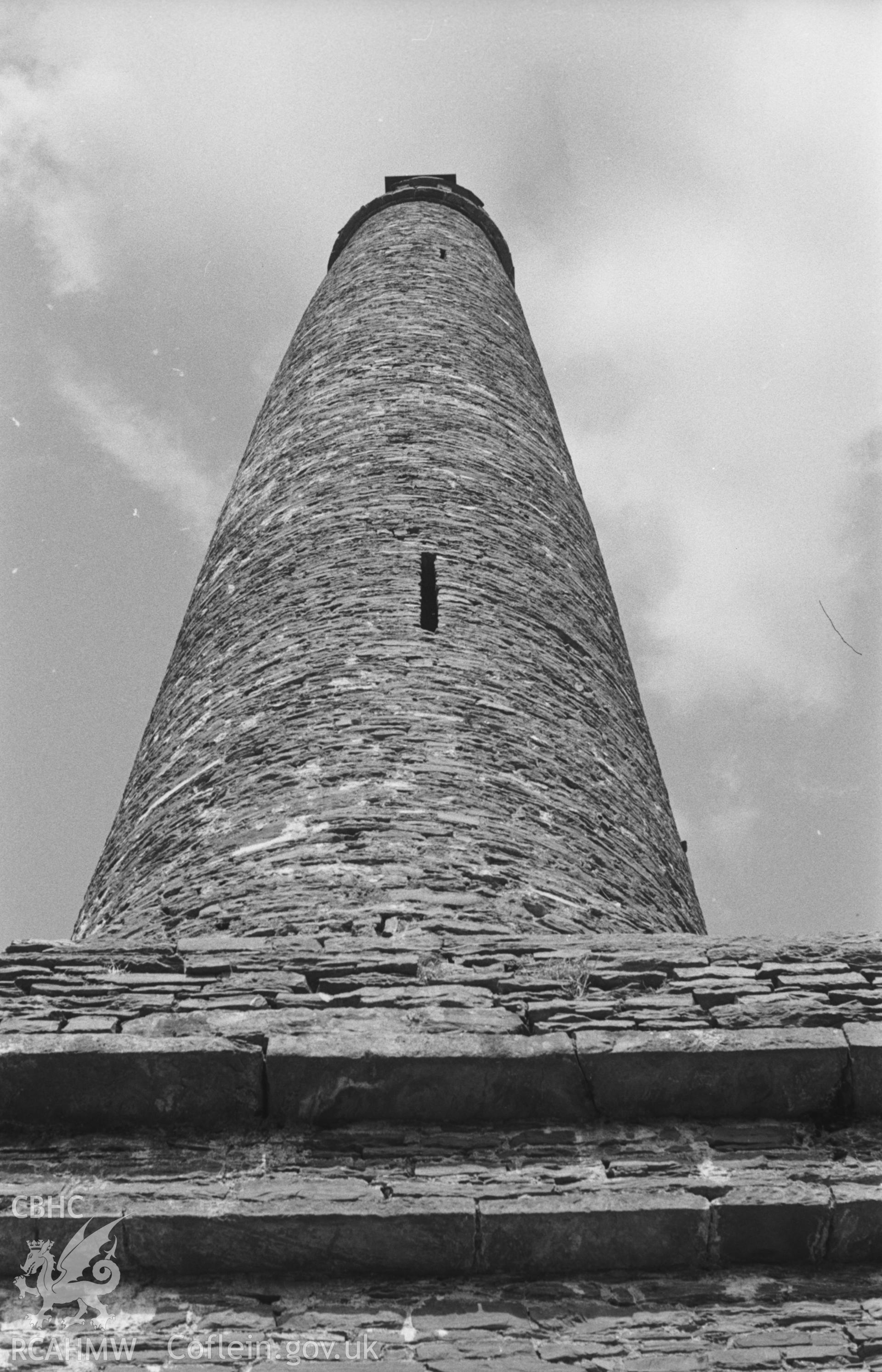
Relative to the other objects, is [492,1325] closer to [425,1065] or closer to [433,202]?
[425,1065]

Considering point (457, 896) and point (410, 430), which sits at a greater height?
point (410, 430)

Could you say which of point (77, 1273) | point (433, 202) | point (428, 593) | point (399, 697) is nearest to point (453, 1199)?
point (77, 1273)

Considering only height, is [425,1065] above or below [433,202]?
below

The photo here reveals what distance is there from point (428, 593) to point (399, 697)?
868 millimetres

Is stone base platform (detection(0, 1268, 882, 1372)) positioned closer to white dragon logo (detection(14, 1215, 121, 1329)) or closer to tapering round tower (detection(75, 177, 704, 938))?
white dragon logo (detection(14, 1215, 121, 1329))

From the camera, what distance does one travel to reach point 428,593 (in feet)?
19.7

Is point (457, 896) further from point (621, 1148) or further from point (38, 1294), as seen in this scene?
point (38, 1294)

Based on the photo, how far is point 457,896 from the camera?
14.0ft

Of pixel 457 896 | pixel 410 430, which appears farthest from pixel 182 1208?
pixel 410 430

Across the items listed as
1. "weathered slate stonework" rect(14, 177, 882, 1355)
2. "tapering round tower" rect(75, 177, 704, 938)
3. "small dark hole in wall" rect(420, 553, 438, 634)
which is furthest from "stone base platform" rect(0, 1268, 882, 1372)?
"small dark hole in wall" rect(420, 553, 438, 634)

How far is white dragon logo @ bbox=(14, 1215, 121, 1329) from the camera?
2756mm

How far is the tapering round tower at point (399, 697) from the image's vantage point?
449 cm

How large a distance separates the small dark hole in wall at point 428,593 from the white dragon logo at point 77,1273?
127 inches

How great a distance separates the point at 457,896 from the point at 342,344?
16.6 feet
